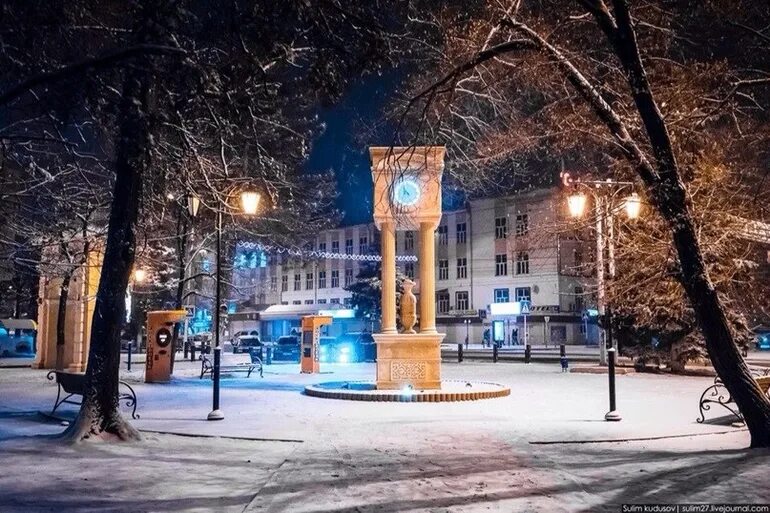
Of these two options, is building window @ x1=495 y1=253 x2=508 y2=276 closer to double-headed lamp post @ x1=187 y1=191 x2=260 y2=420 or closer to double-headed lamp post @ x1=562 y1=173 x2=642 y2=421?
double-headed lamp post @ x1=562 y1=173 x2=642 y2=421

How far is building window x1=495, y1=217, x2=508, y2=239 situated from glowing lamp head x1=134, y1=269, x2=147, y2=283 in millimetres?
37641

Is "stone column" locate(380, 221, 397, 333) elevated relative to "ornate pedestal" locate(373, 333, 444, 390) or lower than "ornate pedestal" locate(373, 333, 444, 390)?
elevated

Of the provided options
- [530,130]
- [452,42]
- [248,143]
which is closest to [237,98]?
[248,143]

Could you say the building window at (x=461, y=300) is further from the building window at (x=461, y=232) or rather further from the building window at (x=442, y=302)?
the building window at (x=461, y=232)

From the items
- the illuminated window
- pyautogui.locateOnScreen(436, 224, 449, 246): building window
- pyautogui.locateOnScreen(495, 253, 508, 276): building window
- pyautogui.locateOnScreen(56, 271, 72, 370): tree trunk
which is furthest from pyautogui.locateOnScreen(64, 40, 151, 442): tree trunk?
pyautogui.locateOnScreen(436, 224, 449, 246): building window

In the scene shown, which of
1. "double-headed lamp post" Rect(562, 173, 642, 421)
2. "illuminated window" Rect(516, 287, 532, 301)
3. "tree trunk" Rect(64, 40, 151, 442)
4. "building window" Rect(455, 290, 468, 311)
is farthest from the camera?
"building window" Rect(455, 290, 468, 311)

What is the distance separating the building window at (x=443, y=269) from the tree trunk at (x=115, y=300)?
185 feet

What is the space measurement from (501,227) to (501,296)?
608cm

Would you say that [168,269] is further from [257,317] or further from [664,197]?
[257,317]

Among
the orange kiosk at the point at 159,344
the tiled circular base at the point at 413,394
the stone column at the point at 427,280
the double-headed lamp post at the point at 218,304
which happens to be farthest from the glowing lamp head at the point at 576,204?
the orange kiosk at the point at 159,344

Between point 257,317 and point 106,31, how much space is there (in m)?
63.4

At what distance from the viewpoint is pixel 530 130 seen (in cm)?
1230

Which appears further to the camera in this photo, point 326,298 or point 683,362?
point 326,298

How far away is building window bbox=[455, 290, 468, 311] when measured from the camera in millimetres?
64312
